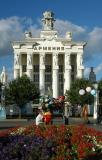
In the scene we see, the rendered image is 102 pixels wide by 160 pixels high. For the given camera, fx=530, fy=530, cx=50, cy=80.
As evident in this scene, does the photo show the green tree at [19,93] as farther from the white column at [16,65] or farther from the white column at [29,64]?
the white column at [29,64]

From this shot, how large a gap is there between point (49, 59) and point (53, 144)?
350 ft

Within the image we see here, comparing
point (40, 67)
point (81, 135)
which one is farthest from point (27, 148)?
point (40, 67)

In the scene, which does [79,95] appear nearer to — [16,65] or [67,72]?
[67,72]

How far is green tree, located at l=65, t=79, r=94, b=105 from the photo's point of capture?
267ft

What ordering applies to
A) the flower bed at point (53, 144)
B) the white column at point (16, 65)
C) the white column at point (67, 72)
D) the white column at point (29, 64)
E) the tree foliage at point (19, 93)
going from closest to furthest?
the flower bed at point (53, 144) < the tree foliage at point (19, 93) < the white column at point (16, 65) < the white column at point (29, 64) < the white column at point (67, 72)

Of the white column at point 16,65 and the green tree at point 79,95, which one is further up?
the white column at point 16,65

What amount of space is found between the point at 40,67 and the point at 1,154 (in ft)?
337

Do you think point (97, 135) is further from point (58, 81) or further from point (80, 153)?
point (58, 81)

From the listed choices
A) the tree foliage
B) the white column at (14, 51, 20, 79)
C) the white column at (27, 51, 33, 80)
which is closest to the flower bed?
the tree foliage

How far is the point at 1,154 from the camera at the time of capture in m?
10.0

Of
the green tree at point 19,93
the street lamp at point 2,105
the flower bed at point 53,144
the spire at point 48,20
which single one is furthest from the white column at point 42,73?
the flower bed at point 53,144

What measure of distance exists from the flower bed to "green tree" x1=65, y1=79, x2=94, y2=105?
214 ft

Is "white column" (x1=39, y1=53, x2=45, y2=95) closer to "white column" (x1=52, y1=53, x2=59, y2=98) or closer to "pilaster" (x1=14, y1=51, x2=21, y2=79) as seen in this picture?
"white column" (x1=52, y1=53, x2=59, y2=98)

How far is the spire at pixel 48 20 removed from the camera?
119 metres
